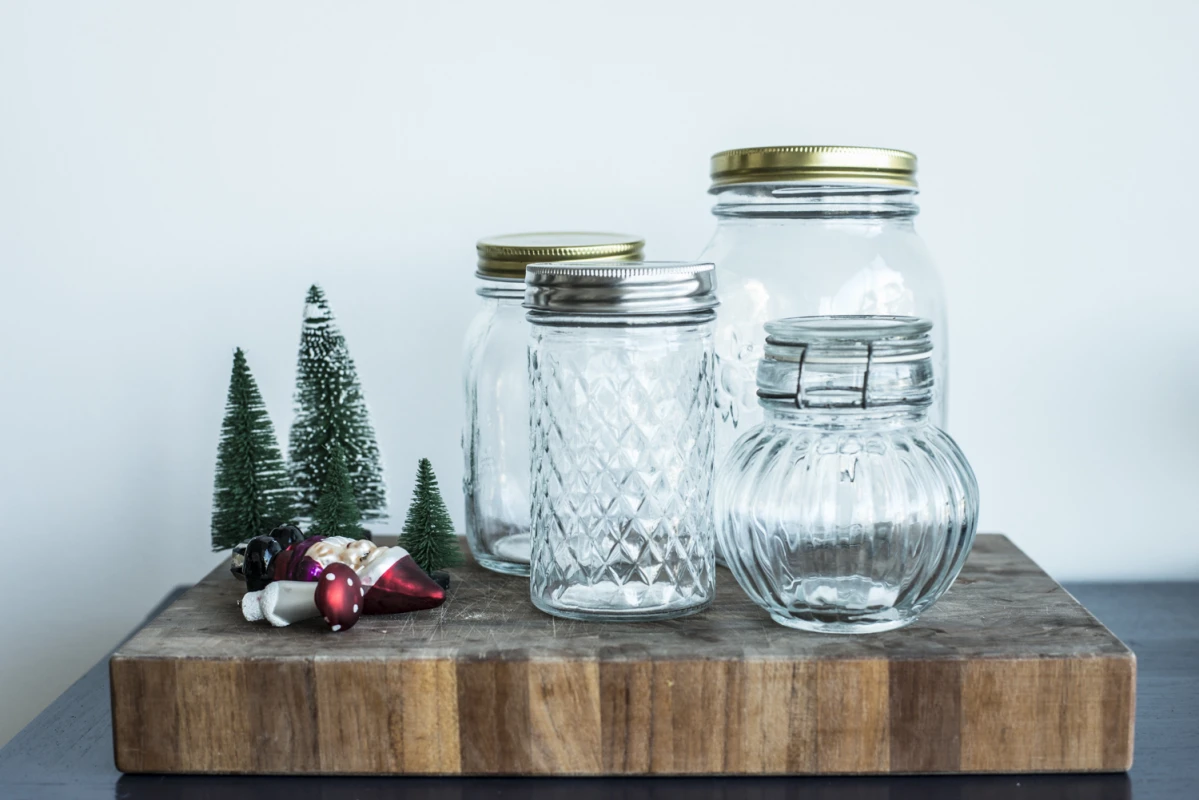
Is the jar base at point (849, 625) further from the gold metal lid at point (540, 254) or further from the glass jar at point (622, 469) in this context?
the gold metal lid at point (540, 254)

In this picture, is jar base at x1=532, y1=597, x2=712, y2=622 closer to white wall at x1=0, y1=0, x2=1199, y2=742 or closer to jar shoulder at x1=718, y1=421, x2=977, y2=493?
jar shoulder at x1=718, y1=421, x2=977, y2=493

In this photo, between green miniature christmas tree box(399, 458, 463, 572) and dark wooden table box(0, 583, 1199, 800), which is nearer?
dark wooden table box(0, 583, 1199, 800)

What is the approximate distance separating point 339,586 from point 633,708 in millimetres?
166

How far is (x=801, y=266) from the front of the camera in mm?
724

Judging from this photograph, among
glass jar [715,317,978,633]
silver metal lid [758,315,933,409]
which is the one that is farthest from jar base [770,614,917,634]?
silver metal lid [758,315,933,409]

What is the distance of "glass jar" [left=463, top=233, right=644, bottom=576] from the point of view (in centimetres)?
75

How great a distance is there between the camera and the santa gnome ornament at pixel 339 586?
0.59 metres

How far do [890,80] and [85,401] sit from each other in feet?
2.39

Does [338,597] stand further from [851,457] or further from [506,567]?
[851,457]

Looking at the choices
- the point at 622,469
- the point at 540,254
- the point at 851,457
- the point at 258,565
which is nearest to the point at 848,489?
the point at 851,457

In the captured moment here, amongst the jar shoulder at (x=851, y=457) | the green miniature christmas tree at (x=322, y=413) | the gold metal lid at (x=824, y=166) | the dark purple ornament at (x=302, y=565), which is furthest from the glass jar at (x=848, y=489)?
the green miniature christmas tree at (x=322, y=413)

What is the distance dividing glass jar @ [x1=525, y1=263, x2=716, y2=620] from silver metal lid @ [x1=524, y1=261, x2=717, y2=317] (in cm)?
1

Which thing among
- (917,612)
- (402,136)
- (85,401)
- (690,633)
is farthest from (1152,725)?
(85,401)

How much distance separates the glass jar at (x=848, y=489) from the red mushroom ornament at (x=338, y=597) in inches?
7.7
